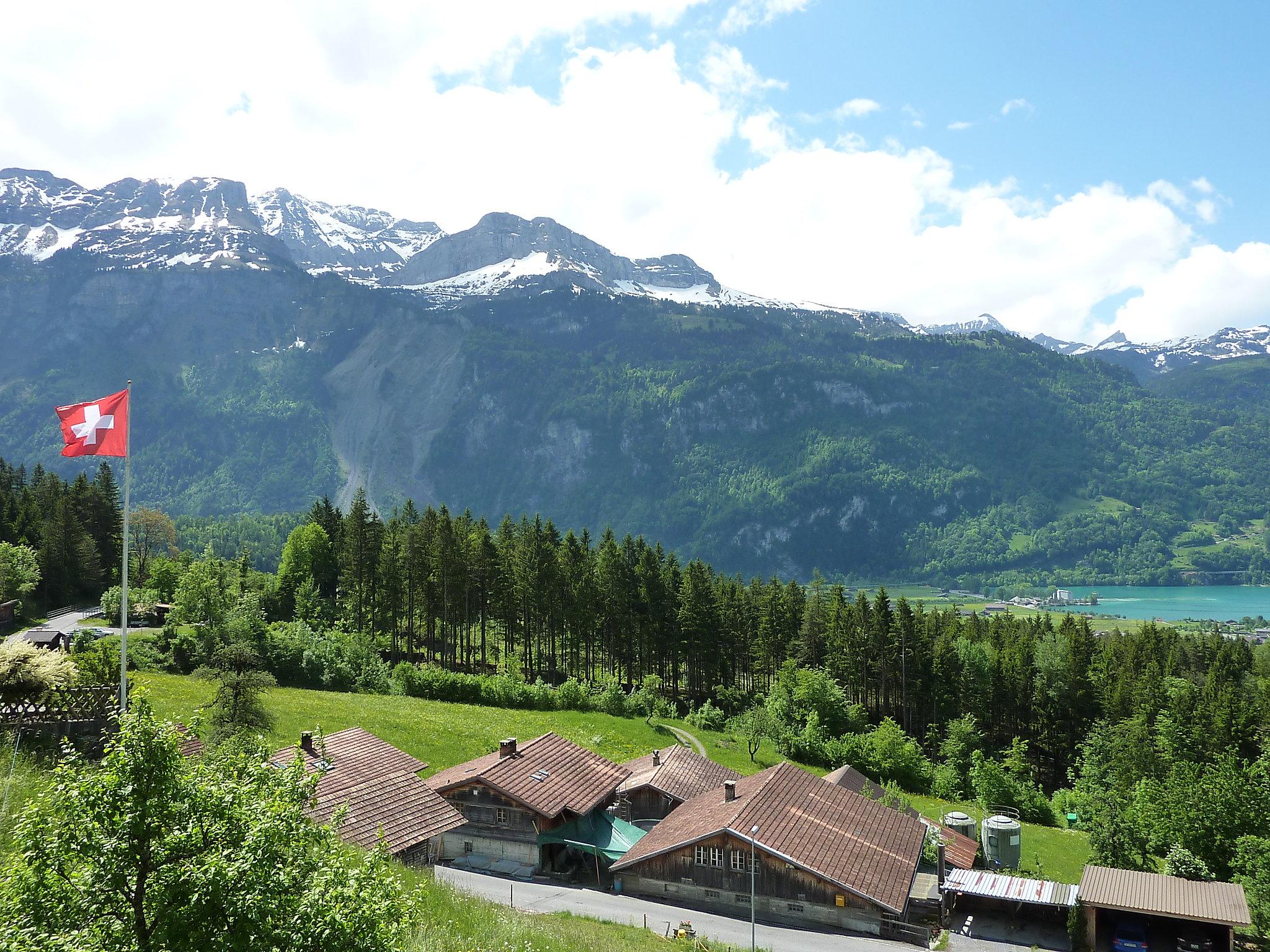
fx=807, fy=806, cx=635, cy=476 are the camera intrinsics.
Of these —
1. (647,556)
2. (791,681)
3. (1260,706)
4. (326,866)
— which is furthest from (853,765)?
(326,866)

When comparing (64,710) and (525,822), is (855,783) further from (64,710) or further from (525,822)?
(64,710)

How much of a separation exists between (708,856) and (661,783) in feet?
26.4

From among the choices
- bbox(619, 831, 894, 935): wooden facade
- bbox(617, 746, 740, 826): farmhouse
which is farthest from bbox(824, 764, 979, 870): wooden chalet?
bbox(619, 831, 894, 935): wooden facade

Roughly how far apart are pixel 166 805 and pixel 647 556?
255ft

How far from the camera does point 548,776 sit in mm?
42562

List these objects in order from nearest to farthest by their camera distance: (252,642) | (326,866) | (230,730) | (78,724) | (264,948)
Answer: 1. (264,948)
2. (326,866)
3. (78,724)
4. (230,730)
5. (252,642)

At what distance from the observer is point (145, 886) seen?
34.6 feet

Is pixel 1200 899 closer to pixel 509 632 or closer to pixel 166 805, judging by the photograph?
pixel 166 805

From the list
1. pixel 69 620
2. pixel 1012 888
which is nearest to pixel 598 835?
pixel 1012 888

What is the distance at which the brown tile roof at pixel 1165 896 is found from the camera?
107 ft

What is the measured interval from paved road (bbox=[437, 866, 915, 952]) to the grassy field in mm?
10404

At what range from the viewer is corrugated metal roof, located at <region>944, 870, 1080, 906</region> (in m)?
36.2

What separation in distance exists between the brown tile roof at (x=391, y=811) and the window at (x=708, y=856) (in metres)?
10.9

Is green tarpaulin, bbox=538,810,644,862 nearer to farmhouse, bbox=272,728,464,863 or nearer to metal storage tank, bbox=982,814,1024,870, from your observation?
farmhouse, bbox=272,728,464,863
